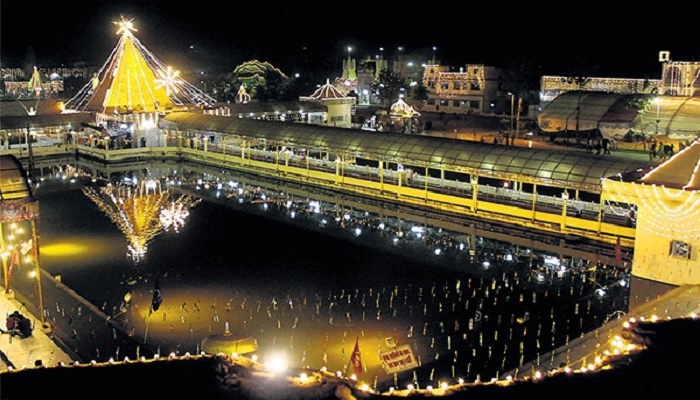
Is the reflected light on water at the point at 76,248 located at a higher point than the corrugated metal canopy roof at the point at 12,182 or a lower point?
lower

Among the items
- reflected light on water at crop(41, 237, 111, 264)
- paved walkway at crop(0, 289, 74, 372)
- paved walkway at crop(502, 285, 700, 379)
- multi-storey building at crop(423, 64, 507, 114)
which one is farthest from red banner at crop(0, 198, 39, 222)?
multi-storey building at crop(423, 64, 507, 114)

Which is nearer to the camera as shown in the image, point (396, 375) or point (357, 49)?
point (396, 375)

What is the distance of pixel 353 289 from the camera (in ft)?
58.7

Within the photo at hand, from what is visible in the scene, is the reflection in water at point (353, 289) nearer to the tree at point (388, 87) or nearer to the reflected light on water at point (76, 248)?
the reflected light on water at point (76, 248)

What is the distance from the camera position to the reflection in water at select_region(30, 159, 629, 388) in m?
14.4

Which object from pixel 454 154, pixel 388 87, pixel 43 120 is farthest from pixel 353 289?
pixel 388 87

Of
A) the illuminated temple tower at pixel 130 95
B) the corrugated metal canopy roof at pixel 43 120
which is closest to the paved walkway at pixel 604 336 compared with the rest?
the illuminated temple tower at pixel 130 95

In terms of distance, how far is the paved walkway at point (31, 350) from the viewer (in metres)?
12.6

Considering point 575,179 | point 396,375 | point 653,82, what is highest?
point 653,82

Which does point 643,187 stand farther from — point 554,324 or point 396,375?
point 396,375

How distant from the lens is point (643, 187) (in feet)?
56.1

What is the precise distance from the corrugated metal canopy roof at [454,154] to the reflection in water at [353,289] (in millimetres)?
2464

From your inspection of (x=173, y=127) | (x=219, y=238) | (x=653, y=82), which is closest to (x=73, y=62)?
(x=173, y=127)

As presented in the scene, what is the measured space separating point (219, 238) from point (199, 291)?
5482 millimetres
